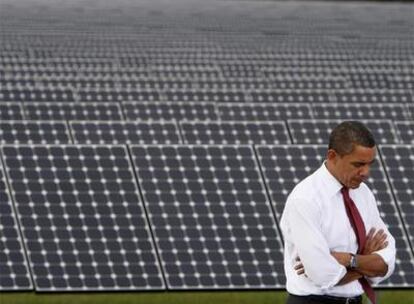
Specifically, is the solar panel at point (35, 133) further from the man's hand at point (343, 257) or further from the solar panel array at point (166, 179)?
the man's hand at point (343, 257)

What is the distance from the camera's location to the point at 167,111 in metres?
22.9

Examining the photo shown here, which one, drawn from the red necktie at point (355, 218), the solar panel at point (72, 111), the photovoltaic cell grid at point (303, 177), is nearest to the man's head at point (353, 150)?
the red necktie at point (355, 218)

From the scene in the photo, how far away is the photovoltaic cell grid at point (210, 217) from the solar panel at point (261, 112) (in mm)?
4867


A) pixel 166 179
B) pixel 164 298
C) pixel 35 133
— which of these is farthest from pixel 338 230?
pixel 35 133

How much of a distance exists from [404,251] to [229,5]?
55.2 m

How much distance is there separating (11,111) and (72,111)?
1.18m

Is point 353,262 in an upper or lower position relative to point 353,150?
lower

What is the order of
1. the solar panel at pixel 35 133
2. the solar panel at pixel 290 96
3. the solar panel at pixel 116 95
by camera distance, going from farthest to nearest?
the solar panel at pixel 290 96, the solar panel at pixel 116 95, the solar panel at pixel 35 133

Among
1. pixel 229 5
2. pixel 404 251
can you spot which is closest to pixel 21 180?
pixel 404 251

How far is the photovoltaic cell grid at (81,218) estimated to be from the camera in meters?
16.2

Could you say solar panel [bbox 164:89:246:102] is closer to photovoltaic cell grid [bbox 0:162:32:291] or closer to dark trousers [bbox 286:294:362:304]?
photovoltaic cell grid [bbox 0:162:32:291]

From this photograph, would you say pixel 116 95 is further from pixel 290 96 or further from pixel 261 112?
pixel 261 112

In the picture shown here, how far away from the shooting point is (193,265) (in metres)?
16.5

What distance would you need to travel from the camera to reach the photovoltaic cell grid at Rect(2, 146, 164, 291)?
53.1ft
